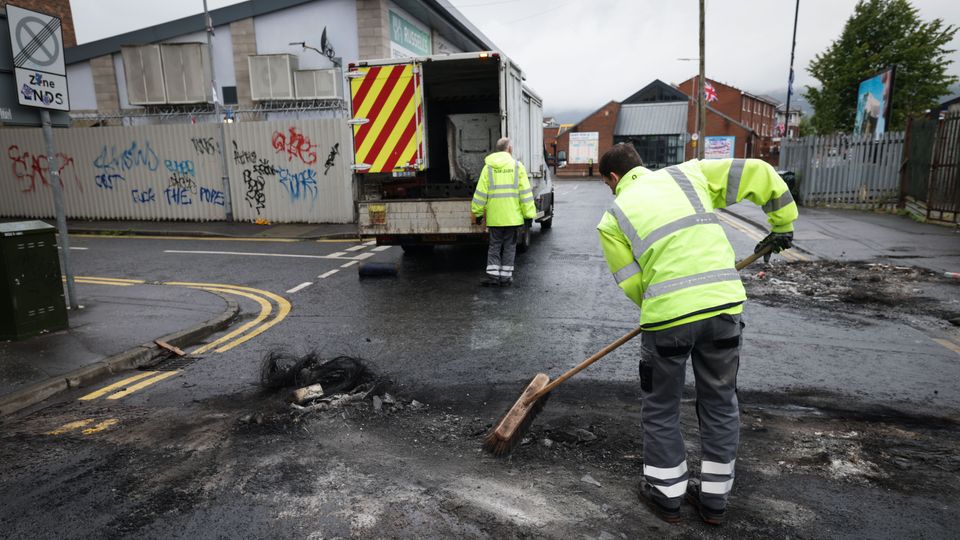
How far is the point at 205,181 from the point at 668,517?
50.6ft

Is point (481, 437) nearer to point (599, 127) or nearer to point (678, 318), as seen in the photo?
point (678, 318)

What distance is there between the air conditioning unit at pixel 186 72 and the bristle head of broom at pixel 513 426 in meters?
18.3

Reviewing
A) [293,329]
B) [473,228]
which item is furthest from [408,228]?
[293,329]

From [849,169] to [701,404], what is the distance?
1786cm

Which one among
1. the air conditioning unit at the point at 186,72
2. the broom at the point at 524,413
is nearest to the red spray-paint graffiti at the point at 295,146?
the air conditioning unit at the point at 186,72

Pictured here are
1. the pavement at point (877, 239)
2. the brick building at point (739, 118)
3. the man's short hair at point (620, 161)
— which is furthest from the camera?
the brick building at point (739, 118)

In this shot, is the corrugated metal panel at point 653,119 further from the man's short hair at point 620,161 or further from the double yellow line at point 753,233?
the man's short hair at point 620,161

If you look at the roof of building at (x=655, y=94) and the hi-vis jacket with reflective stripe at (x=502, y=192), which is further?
the roof of building at (x=655, y=94)

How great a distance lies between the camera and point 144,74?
1819cm

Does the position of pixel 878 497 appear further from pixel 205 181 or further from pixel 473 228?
pixel 205 181

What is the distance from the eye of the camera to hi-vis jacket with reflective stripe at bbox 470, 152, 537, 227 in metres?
7.64

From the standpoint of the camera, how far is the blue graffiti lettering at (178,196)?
15500mm

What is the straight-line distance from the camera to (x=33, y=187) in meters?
16.4

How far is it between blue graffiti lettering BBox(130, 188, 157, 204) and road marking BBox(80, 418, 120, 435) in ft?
44.7
